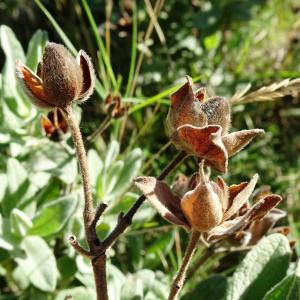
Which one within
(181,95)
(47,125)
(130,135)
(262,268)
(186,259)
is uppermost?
(181,95)

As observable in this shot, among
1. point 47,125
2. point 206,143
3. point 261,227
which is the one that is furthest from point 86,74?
point 261,227

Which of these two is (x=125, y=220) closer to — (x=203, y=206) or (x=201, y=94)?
(x=203, y=206)

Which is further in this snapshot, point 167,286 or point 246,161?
point 246,161

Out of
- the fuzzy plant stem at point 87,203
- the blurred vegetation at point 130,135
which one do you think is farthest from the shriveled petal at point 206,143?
the blurred vegetation at point 130,135

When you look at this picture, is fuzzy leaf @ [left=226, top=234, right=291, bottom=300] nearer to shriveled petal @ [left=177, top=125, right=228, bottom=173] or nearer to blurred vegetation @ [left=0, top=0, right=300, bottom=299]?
blurred vegetation @ [left=0, top=0, right=300, bottom=299]

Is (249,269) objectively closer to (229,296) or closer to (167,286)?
(229,296)

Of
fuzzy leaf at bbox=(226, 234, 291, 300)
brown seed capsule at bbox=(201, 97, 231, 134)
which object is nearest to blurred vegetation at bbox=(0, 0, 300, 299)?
fuzzy leaf at bbox=(226, 234, 291, 300)

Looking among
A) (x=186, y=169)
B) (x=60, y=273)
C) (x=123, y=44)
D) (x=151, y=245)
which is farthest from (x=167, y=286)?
(x=123, y=44)
